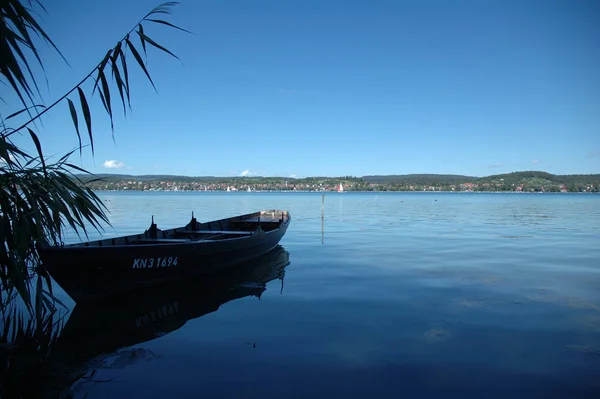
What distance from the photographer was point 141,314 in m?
9.91

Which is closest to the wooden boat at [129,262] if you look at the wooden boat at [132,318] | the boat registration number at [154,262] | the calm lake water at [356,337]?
the boat registration number at [154,262]

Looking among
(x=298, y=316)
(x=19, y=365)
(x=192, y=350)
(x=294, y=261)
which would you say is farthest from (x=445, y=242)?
(x=19, y=365)

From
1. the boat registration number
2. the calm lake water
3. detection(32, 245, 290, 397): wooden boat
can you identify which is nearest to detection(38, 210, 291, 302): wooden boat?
the boat registration number

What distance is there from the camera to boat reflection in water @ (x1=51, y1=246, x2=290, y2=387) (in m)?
7.77

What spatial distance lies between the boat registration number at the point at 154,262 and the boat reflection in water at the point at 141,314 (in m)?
0.96

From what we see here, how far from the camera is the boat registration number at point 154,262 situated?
10.7m

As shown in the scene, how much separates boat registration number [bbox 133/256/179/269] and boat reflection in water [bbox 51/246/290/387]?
0.96 metres

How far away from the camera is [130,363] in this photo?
7.07 metres

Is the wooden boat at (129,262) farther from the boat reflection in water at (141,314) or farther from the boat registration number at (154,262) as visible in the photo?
the boat reflection in water at (141,314)

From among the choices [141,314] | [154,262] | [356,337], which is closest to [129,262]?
[154,262]

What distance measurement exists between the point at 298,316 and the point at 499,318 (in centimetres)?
506

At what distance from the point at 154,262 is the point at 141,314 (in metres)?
1.73

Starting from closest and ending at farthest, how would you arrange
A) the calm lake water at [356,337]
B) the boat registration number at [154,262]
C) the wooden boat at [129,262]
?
the calm lake water at [356,337] < the wooden boat at [129,262] < the boat registration number at [154,262]

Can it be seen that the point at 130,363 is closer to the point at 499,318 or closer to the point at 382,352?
the point at 382,352
